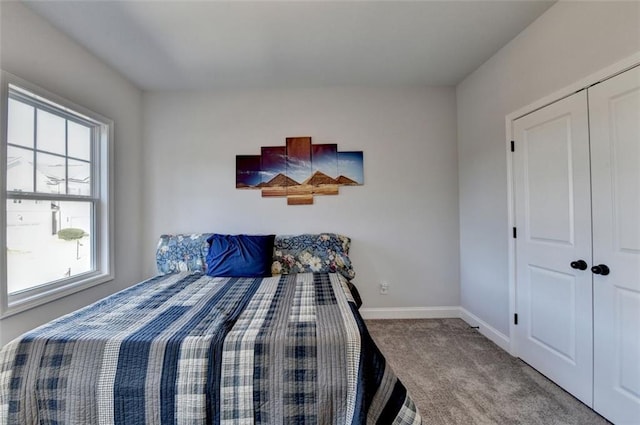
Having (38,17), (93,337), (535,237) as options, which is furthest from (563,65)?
(38,17)

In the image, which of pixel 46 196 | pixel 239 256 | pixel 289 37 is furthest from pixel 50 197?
pixel 289 37

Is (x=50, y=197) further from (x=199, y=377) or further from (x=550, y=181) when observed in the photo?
(x=550, y=181)

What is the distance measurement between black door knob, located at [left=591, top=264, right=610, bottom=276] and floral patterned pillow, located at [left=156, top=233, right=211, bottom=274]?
3.04m

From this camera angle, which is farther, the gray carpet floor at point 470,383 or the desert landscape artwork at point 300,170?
the desert landscape artwork at point 300,170

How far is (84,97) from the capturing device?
222cm

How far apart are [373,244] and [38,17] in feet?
11.0

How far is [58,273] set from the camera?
2.06m

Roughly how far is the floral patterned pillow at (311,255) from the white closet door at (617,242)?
69.7 inches

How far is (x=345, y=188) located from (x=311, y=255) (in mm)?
860

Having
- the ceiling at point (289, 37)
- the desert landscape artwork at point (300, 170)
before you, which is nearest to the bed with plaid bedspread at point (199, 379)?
the desert landscape artwork at point (300, 170)

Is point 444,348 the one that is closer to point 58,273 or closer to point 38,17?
point 58,273

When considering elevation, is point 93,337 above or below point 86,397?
above

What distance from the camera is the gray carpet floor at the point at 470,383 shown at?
1543 mm

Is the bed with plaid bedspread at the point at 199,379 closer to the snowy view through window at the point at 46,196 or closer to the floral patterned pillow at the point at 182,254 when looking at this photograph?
the snowy view through window at the point at 46,196
